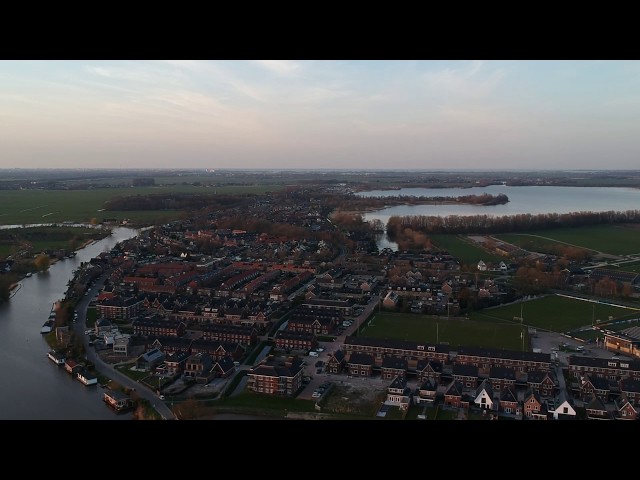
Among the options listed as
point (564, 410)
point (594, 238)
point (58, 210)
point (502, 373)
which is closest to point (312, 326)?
point (502, 373)

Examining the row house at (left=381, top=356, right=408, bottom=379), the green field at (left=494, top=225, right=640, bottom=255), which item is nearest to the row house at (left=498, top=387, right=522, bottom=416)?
the row house at (left=381, top=356, right=408, bottom=379)

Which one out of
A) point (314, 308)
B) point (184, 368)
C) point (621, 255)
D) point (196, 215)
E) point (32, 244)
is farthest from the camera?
point (196, 215)

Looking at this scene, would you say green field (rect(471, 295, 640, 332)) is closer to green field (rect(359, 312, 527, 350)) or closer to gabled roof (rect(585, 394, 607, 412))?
green field (rect(359, 312, 527, 350))

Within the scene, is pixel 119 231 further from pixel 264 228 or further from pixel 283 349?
pixel 283 349

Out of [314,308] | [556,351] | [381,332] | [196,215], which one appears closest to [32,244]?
[196,215]

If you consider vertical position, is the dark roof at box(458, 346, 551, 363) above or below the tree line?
below

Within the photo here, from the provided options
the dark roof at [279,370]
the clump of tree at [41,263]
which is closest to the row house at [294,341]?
the dark roof at [279,370]
